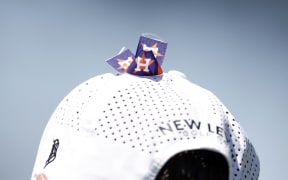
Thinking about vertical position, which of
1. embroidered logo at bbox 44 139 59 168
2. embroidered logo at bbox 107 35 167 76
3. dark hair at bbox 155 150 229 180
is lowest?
embroidered logo at bbox 44 139 59 168

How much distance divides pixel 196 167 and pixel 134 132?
3.1 inches

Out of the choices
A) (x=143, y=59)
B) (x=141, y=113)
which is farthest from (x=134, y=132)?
(x=143, y=59)

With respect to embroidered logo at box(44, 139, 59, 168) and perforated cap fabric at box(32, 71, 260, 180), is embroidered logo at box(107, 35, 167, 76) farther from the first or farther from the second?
embroidered logo at box(44, 139, 59, 168)

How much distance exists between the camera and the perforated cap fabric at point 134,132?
52cm

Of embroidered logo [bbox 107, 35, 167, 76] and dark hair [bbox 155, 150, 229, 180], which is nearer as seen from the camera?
dark hair [bbox 155, 150, 229, 180]

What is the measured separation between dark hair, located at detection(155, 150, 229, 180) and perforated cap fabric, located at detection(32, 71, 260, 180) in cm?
1

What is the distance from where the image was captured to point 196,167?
538 mm

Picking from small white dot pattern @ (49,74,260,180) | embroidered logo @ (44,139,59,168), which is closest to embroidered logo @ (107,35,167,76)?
small white dot pattern @ (49,74,260,180)

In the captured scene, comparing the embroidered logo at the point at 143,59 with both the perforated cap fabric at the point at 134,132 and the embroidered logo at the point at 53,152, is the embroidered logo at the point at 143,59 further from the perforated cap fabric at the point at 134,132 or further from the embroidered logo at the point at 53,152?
the embroidered logo at the point at 53,152

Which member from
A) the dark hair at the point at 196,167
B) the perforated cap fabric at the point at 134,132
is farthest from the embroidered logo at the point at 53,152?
the dark hair at the point at 196,167

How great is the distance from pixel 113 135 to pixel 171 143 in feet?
0.21

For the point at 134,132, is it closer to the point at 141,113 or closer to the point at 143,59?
the point at 141,113

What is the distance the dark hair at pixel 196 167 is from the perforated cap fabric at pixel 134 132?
1cm

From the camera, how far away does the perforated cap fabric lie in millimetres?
524
